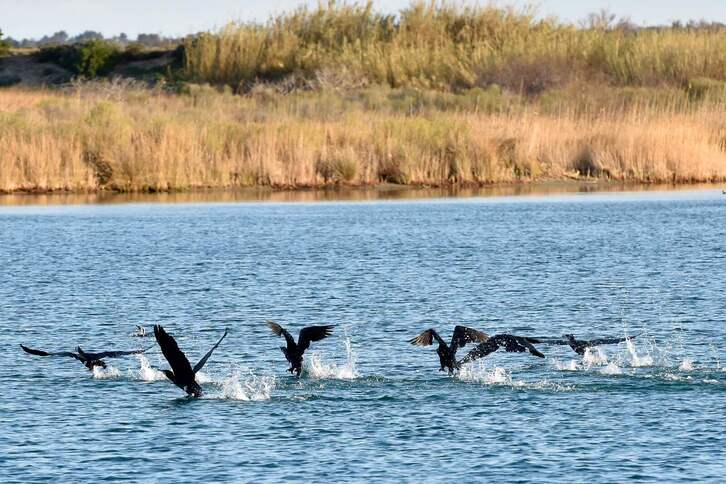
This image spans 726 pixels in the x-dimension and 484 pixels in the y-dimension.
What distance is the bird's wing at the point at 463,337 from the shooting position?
1152 cm

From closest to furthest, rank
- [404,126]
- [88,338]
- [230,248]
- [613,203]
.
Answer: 1. [88,338]
2. [230,248]
3. [613,203]
4. [404,126]

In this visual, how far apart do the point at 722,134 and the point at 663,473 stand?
82.1 feet

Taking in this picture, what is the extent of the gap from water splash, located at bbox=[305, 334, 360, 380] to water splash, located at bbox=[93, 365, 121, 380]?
1.60 metres

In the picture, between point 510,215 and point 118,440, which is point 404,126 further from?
point 118,440

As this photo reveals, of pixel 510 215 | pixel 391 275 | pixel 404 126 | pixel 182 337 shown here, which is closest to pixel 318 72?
pixel 404 126

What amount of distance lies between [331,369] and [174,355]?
2121mm

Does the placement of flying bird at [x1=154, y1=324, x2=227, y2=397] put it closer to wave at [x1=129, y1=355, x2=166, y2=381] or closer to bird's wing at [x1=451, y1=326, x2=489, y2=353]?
wave at [x1=129, y1=355, x2=166, y2=381]

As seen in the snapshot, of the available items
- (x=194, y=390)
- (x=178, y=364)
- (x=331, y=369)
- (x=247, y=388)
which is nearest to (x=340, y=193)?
(x=331, y=369)

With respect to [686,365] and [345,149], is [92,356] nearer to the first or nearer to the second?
[686,365]

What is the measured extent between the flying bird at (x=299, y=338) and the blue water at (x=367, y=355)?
9.9 inches

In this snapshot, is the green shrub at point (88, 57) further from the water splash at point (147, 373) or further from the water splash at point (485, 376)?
the water splash at point (485, 376)

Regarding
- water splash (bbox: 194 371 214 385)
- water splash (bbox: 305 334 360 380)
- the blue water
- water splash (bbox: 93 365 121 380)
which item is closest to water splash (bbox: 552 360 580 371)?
the blue water

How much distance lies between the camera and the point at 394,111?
3881cm

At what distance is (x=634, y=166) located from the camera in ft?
109
